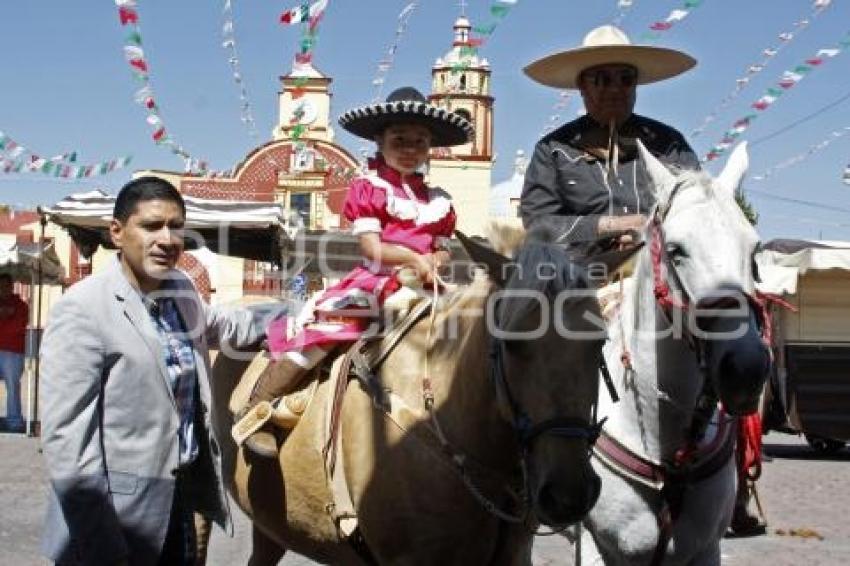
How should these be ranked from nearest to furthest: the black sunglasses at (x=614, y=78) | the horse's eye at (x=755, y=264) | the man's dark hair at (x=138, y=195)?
the man's dark hair at (x=138, y=195) → the horse's eye at (x=755, y=264) → the black sunglasses at (x=614, y=78)

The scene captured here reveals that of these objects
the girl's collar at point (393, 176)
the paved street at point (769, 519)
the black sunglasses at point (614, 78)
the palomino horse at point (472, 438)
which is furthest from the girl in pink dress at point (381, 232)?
the paved street at point (769, 519)

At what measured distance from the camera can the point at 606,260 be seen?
4098 mm

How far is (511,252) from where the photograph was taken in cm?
409

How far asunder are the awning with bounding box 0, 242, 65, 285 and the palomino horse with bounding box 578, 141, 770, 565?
42.9 ft

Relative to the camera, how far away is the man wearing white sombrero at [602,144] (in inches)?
215

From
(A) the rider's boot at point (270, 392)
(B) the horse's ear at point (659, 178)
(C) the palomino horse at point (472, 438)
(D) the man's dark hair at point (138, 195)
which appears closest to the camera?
(C) the palomino horse at point (472, 438)

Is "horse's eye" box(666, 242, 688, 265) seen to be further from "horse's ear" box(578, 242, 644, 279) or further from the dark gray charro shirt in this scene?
the dark gray charro shirt

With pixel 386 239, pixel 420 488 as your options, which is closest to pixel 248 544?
pixel 386 239

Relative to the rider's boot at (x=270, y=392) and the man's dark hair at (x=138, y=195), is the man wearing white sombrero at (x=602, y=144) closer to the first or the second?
the rider's boot at (x=270, y=392)

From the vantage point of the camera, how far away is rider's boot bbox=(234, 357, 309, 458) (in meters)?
5.14

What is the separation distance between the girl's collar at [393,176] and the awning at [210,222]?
27.7ft

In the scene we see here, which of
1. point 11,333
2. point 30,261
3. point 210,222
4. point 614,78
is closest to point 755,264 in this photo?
point 614,78

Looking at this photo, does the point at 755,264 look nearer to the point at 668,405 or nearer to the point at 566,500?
the point at 668,405

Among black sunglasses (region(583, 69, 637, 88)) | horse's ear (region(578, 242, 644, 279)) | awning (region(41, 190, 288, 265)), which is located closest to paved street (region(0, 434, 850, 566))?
awning (region(41, 190, 288, 265))
